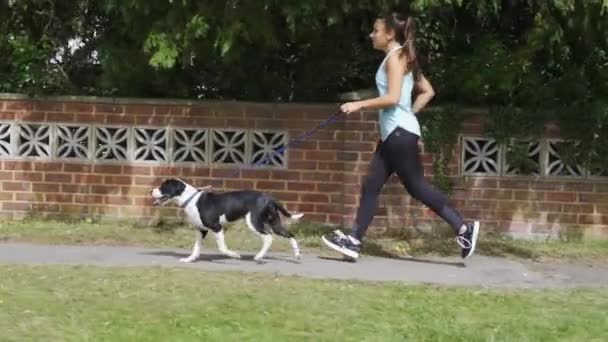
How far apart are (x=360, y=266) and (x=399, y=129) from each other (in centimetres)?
111

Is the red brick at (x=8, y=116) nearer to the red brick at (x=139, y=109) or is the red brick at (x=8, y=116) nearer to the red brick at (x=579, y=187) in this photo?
the red brick at (x=139, y=109)

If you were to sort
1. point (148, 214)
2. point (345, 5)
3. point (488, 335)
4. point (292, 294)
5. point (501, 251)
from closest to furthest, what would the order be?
point (488, 335) → point (292, 294) → point (345, 5) → point (501, 251) → point (148, 214)

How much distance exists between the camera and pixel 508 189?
891 centimetres

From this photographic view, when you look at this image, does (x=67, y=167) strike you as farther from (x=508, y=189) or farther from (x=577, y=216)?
(x=577, y=216)

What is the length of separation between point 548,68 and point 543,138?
0.63 meters

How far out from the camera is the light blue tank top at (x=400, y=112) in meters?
7.43

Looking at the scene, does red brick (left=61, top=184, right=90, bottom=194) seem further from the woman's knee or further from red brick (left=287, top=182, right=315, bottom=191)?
the woman's knee

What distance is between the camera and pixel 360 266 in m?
7.61

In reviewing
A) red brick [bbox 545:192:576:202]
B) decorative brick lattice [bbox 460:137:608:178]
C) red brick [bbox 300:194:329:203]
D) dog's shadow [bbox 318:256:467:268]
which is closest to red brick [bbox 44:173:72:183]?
red brick [bbox 300:194:329:203]

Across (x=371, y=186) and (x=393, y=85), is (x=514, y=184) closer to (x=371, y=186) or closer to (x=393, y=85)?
(x=371, y=186)

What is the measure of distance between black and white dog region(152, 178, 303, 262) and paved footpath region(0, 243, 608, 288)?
0.25 m

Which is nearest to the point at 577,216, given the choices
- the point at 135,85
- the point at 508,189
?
the point at 508,189

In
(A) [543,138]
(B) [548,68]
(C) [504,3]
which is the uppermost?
(C) [504,3]

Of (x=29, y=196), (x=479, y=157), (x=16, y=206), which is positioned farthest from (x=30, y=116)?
(x=479, y=157)
